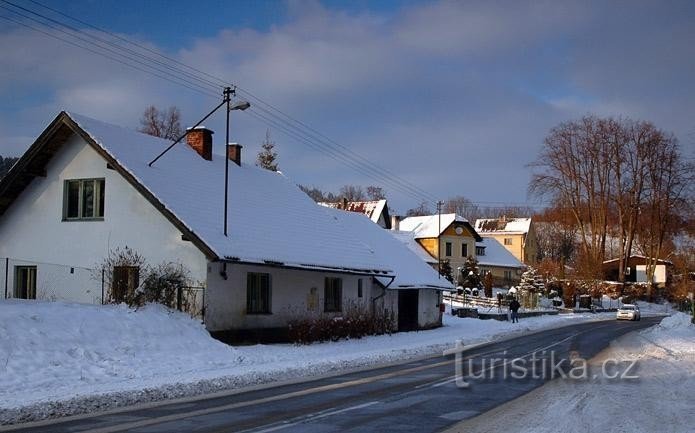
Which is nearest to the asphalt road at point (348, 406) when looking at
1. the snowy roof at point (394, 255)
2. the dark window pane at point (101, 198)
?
the dark window pane at point (101, 198)

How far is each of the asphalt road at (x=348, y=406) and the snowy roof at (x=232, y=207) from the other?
7.26 metres

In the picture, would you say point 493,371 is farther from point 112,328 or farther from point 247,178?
point 247,178

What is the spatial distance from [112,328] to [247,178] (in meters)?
14.3

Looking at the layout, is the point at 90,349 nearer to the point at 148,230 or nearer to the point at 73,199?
the point at 148,230

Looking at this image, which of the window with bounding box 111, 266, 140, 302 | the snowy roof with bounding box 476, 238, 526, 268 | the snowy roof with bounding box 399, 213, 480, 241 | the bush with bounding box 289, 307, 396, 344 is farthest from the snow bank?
the snowy roof with bounding box 476, 238, 526, 268

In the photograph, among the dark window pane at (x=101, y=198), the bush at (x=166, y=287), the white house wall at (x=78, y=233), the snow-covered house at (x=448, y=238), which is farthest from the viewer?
the snow-covered house at (x=448, y=238)

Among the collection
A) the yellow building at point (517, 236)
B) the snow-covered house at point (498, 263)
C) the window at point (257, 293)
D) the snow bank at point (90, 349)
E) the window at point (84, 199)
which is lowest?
the snow bank at point (90, 349)

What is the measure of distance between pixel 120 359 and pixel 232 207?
11.0 metres

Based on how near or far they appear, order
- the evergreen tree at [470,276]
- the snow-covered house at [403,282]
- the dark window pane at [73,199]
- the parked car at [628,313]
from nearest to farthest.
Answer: the dark window pane at [73,199] → the snow-covered house at [403,282] → the parked car at [628,313] → the evergreen tree at [470,276]

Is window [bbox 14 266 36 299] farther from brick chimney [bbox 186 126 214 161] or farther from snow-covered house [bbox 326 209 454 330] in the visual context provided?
snow-covered house [bbox 326 209 454 330]

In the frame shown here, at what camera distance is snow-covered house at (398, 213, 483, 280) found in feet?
276

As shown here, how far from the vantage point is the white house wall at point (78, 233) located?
24312mm

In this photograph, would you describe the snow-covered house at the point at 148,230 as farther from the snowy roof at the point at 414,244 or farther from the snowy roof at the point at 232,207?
the snowy roof at the point at 414,244

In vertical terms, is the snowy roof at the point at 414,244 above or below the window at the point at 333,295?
above
